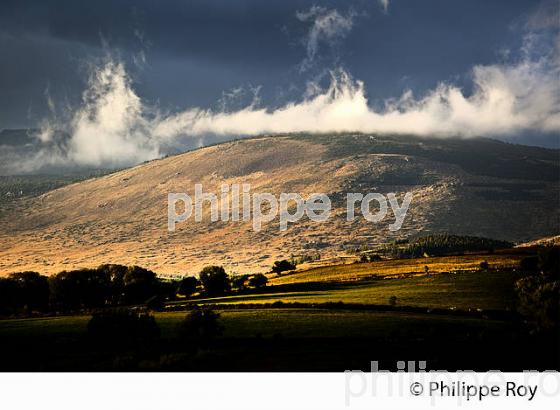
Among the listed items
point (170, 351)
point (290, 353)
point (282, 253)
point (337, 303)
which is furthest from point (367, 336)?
point (282, 253)

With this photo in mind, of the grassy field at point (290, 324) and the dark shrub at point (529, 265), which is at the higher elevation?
the dark shrub at point (529, 265)

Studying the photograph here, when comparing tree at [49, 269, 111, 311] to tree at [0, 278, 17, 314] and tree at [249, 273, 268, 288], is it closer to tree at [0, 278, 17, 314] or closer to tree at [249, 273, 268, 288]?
tree at [0, 278, 17, 314]

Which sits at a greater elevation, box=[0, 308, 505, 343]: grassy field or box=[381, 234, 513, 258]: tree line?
box=[381, 234, 513, 258]: tree line

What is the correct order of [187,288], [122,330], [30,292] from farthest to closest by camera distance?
[187,288] → [30,292] → [122,330]

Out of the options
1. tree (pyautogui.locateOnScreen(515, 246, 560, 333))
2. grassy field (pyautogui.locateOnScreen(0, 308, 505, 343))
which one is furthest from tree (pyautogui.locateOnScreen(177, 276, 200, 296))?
tree (pyautogui.locateOnScreen(515, 246, 560, 333))

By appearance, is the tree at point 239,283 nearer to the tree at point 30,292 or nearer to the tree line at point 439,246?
the tree at point 30,292

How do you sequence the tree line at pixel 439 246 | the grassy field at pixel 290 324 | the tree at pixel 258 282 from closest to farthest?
the grassy field at pixel 290 324, the tree at pixel 258 282, the tree line at pixel 439 246

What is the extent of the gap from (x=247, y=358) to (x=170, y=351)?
4.57 m

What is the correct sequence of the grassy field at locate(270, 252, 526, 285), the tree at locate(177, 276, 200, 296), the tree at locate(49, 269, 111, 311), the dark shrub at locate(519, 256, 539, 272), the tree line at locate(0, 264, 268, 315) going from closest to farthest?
the tree line at locate(0, 264, 268, 315), the tree at locate(49, 269, 111, 311), the dark shrub at locate(519, 256, 539, 272), the tree at locate(177, 276, 200, 296), the grassy field at locate(270, 252, 526, 285)

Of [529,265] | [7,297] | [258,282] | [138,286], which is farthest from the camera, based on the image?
[258,282]

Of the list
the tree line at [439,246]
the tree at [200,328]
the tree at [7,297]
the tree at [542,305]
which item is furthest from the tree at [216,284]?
the tree line at [439,246]

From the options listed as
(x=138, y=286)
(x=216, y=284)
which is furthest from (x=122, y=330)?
(x=216, y=284)

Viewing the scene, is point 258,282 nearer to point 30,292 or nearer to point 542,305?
point 30,292
